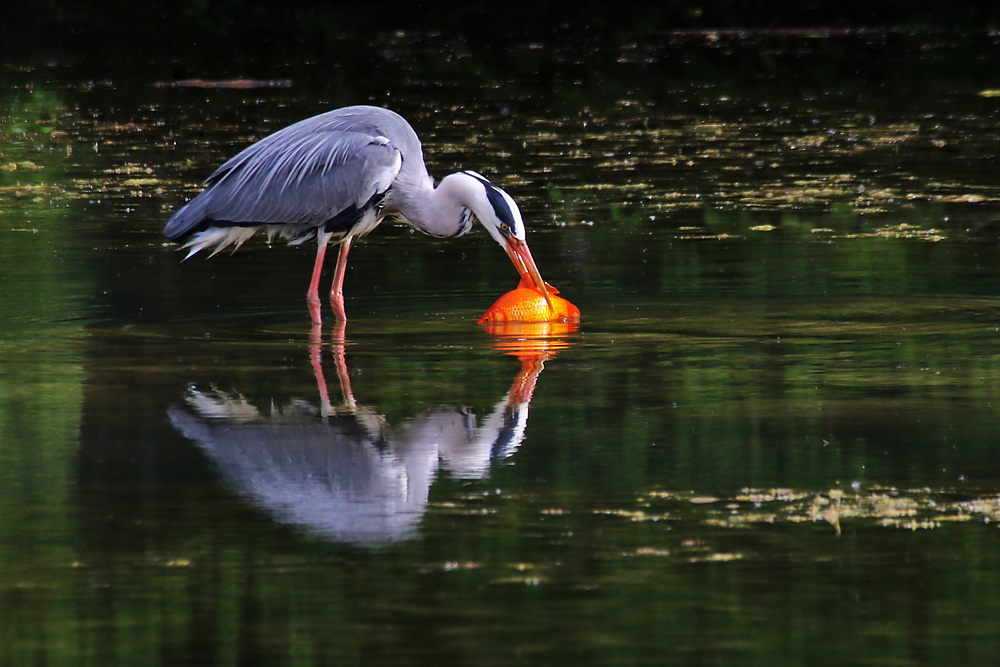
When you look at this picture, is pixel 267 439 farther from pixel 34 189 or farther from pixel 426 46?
pixel 426 46

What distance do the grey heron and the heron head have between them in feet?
0.04

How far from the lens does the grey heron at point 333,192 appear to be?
10914mm

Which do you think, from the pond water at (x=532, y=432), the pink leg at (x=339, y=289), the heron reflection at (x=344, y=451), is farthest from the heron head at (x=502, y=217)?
the heron reflection at (x=344, y=451)

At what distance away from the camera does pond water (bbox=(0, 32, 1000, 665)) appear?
16.6 ft

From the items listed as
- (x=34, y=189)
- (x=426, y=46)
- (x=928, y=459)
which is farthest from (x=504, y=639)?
(x=426, y=46)

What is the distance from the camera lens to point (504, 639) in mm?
4867

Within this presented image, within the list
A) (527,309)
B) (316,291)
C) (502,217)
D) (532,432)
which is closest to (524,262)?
(502,217)

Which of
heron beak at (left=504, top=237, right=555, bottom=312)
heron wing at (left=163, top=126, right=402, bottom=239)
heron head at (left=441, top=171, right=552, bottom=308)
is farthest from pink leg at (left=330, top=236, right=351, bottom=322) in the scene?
heron beak at (left=504, top=237, right=555, bottom=312)

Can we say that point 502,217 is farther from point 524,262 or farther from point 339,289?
point 339,289

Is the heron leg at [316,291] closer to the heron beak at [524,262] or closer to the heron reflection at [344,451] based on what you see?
the heron beak at [524,262]

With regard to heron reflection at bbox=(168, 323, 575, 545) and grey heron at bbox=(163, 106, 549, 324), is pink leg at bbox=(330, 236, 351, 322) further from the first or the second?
heron reflection at bbox=(168, 323, 575, 545)

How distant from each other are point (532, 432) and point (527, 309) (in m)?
2.88

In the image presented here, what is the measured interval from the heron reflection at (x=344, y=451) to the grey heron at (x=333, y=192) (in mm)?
2603

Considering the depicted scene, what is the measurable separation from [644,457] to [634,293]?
4.24 meters
